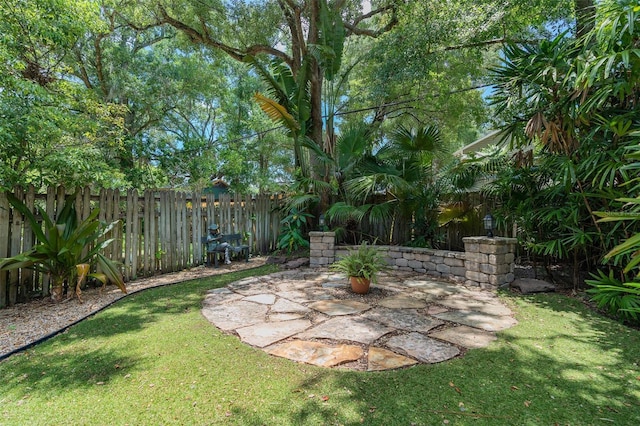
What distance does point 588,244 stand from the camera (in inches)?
153

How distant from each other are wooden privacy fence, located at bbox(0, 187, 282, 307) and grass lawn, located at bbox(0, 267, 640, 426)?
1.82 metres

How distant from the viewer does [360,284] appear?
4152mm

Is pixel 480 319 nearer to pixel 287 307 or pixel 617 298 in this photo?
pixel 617 298

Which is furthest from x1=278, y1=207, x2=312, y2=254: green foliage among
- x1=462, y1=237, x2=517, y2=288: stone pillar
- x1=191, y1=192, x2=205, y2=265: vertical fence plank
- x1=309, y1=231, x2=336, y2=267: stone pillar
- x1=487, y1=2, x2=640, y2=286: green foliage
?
x1=487, y1=2, x2=640, y2=286: green foliage

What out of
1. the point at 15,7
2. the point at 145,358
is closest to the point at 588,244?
the point at 145,358

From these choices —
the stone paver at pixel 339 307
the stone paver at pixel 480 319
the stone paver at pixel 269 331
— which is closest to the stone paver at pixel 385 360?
the stone paver at pixel 269 331

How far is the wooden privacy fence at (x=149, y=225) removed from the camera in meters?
3.91

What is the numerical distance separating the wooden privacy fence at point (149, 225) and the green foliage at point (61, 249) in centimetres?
20

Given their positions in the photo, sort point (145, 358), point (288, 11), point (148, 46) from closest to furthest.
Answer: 1. point (145, 358)
2. point (288, 11)
3. point (148, 46)

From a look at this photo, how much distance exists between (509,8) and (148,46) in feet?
41.9

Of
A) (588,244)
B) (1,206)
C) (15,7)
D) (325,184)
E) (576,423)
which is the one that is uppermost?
(15,7)

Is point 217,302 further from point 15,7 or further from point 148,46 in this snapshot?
point 148,46

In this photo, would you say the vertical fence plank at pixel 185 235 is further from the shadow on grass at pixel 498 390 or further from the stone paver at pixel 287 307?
the shadow on grass at pixel 498 390

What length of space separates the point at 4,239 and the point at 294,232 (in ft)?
14.9
